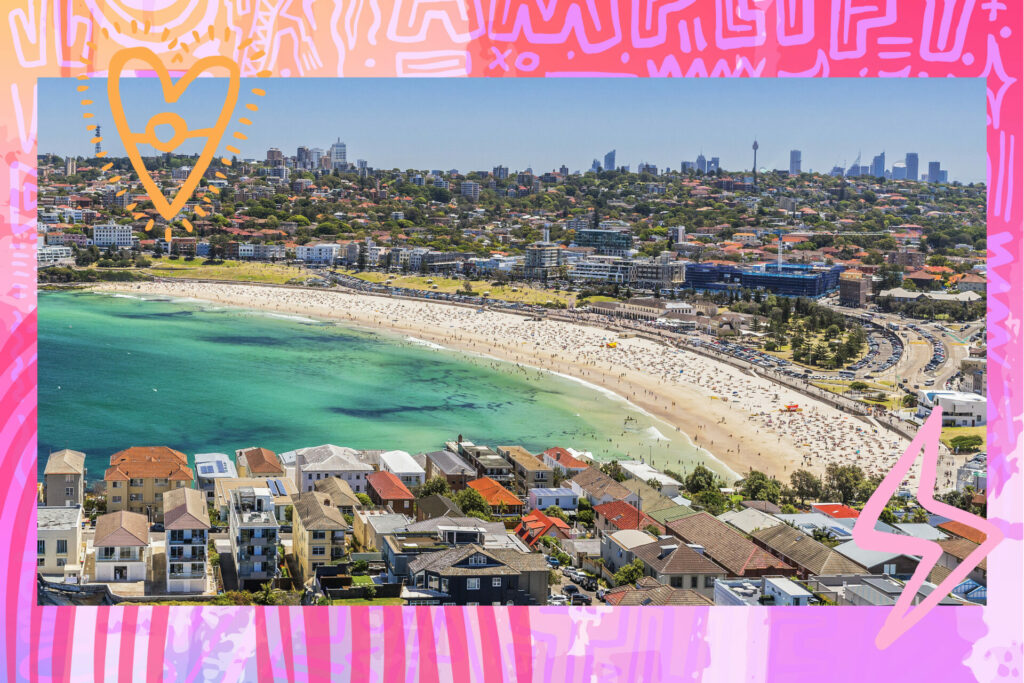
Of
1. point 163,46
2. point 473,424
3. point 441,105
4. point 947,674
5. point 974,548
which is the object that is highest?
point 441,105

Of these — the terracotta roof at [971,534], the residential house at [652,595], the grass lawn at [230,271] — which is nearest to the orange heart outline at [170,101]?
the terracotta roof at [971,534]

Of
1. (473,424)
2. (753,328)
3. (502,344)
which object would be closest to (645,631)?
(473,424)

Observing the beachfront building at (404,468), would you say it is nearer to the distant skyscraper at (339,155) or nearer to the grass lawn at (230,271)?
the distant skyscraper at (339,155)

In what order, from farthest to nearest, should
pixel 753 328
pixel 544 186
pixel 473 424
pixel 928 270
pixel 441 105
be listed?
pixel 753 328 < pixel 544 186 < pixel 473 424 < pixel 928 270 < pixel 441 105

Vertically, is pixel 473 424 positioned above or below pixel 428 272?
below

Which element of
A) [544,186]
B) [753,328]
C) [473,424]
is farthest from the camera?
[753,328]

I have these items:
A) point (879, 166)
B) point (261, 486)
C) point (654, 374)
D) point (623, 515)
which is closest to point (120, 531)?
point (261, 486)

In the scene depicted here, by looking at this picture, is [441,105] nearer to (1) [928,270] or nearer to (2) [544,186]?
(2) [544,186]
